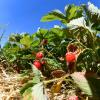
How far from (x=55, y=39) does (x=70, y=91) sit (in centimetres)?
56

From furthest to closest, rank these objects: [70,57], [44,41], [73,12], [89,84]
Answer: [44,41]
[73,12]
[70,57]
[89,84]

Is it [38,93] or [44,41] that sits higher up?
[44,41]

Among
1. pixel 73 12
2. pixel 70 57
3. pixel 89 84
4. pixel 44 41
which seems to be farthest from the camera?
pixel 44 41

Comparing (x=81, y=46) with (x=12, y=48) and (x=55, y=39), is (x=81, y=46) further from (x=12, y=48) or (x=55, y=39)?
(x=12, y=48)

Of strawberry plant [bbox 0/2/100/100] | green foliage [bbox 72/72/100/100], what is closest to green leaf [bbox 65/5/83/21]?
strawberry plant [bbox 0/2/100/100]

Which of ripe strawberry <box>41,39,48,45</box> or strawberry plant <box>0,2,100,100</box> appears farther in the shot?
ripe strawberry <box>41,39,48,45</box>

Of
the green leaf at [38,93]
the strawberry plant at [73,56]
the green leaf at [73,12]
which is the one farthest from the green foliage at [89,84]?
the green leaf at [73,12]

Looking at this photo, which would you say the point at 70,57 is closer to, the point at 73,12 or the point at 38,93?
the point at 38,93

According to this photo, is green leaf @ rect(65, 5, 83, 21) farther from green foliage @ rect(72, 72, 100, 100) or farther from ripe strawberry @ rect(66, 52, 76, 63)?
green foliage @ rect(72, 72, 100, 100)

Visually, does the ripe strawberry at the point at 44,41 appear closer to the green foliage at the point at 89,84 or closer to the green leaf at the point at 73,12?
the green leaf at the point at 73,12

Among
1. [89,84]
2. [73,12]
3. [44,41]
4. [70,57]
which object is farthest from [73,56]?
[44,41]

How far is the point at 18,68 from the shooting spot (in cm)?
263

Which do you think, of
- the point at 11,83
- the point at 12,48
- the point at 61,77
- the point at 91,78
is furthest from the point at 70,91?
the point at 12,48

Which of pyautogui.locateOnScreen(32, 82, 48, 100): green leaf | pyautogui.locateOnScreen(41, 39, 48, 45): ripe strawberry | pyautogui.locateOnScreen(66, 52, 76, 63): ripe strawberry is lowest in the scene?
pyautogui.locateOnScreen(32, 82, 48, 100): green leaf
